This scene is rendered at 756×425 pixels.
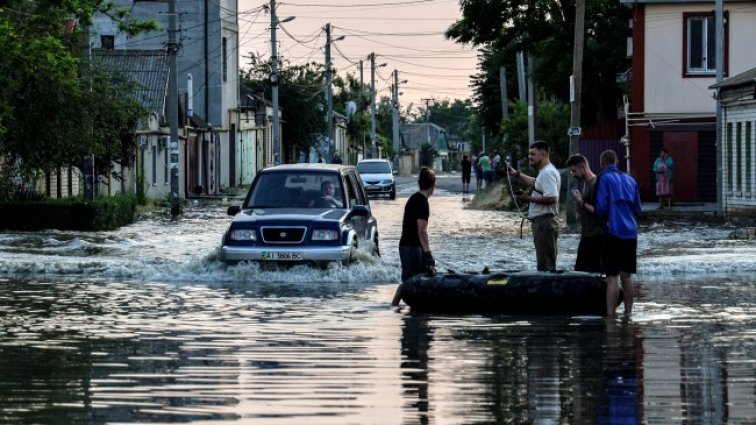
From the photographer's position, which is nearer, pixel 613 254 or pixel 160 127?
pixel 613 254

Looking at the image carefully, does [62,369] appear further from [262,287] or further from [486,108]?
[486,108]

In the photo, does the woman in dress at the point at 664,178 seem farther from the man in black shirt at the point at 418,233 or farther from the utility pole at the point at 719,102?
the man in black shirt at the point at 418,233

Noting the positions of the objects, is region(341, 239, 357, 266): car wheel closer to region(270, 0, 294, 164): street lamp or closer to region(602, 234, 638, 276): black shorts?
region(602, 234, 638, 276): black shorts

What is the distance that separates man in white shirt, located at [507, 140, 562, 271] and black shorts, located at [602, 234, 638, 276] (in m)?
1.64

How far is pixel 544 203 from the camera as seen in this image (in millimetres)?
18469

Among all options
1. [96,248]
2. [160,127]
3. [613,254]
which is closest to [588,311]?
[613,254]

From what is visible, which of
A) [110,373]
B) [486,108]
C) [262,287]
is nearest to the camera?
[110,373]

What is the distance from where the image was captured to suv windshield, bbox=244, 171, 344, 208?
2344 cm

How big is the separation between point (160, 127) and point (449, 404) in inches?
2026

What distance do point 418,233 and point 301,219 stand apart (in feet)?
15.4

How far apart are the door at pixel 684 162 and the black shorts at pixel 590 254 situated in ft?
93.1

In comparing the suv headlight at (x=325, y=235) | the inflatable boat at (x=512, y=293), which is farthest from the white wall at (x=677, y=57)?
the inflatable boat at (x=512, y=293)

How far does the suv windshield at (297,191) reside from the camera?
2344 cm

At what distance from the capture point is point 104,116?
39.9 metres
